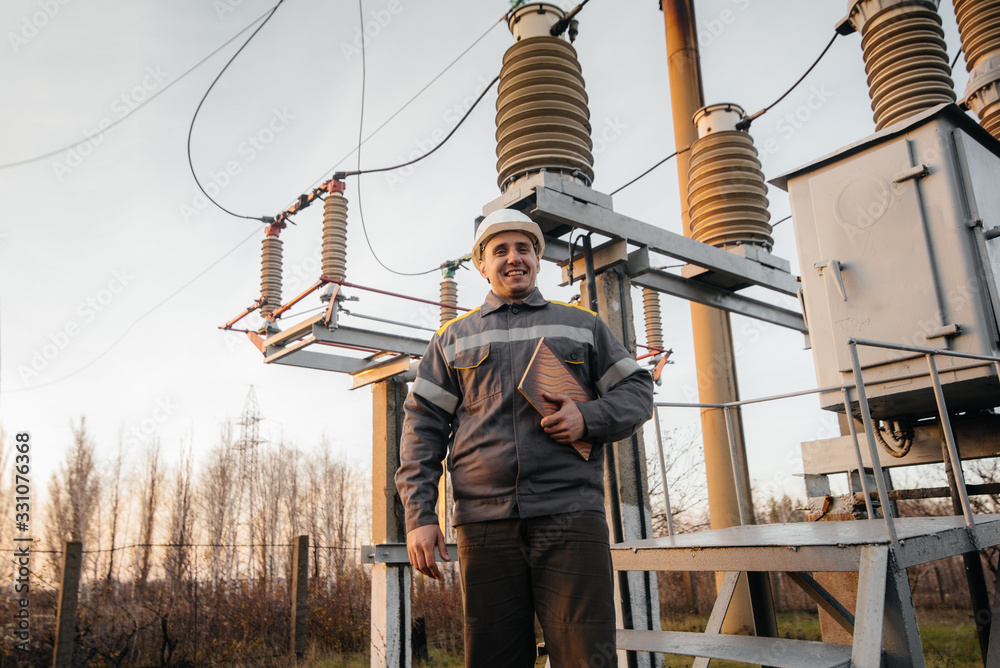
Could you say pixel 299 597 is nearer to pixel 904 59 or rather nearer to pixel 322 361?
pixel 322 361

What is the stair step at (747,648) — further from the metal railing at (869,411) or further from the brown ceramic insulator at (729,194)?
the brown ceramic insulator at (729,194)

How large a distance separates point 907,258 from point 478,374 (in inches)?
125

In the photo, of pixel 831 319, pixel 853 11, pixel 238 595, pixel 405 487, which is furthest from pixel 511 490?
pixel 238 595

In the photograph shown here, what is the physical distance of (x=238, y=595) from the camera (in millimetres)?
11898

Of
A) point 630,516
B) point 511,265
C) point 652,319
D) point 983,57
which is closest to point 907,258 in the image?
point 630,516

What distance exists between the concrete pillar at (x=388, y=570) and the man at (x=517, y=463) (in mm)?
5047

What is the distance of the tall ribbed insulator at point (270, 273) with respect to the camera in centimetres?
802

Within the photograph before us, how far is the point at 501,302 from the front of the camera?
2.41 m

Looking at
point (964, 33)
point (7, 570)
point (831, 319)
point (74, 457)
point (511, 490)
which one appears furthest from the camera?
point (74, 457)

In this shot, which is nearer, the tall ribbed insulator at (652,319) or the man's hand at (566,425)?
the man's hand at (566,425)

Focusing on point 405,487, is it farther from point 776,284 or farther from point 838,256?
point 776,284

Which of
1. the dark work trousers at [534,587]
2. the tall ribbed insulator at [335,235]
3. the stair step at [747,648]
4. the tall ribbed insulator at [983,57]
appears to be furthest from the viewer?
the tall ribbed insulator at [335,235]

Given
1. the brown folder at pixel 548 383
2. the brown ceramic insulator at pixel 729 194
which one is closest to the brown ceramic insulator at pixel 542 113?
the brown ceramic insulator at pixel 729 194

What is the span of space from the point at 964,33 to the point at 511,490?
6.57m
